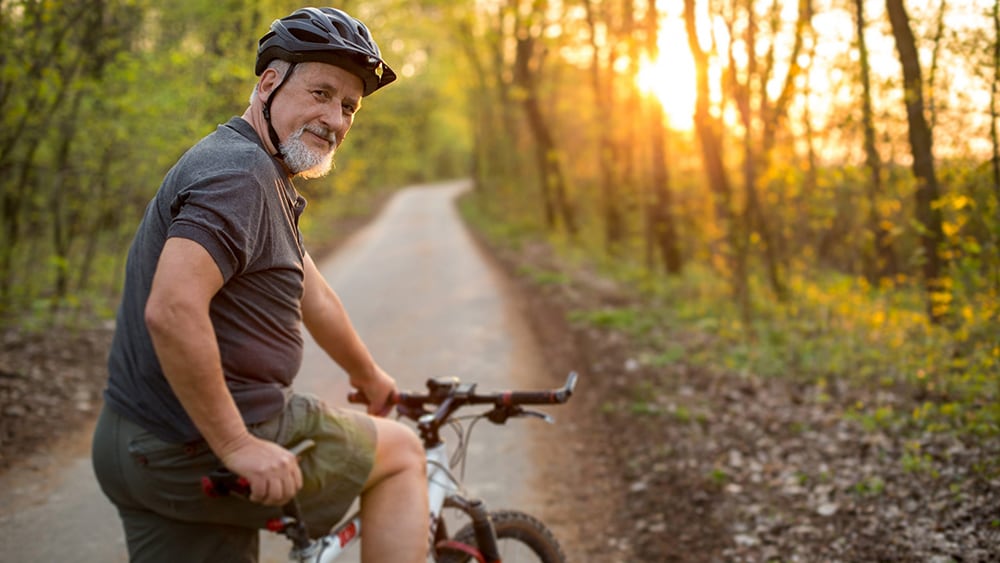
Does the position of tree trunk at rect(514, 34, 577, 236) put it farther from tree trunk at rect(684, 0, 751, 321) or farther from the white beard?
the white beard

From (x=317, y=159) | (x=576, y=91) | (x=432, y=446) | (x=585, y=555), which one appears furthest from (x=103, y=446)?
(x=576, y=91)

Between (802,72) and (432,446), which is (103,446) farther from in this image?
(802,72)

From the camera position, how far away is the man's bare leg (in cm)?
241

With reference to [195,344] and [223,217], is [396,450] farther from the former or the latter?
[223,217]

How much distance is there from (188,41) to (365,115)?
9.61 meters

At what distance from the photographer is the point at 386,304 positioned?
12578 millimetres

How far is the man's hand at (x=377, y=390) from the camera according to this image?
2.94 metres

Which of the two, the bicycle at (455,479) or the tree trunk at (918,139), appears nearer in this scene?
the bicycle at (455,479)

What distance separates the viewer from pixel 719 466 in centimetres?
557

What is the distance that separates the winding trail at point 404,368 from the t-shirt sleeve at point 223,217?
3047 mm

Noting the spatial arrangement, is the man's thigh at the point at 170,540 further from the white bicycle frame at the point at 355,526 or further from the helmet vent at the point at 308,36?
the helmet vent at the point at 308,36

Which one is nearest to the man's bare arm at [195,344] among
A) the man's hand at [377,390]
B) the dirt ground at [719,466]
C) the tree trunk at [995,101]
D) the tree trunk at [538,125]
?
the man's hand at [377,390]

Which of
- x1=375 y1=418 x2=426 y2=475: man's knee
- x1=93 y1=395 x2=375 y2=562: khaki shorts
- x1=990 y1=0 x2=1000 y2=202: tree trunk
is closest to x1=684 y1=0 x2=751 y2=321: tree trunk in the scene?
x1=990 y1=0 x2=1000 y2=202: tree trunk

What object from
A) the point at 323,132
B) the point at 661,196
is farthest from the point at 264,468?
the point at 661,196
